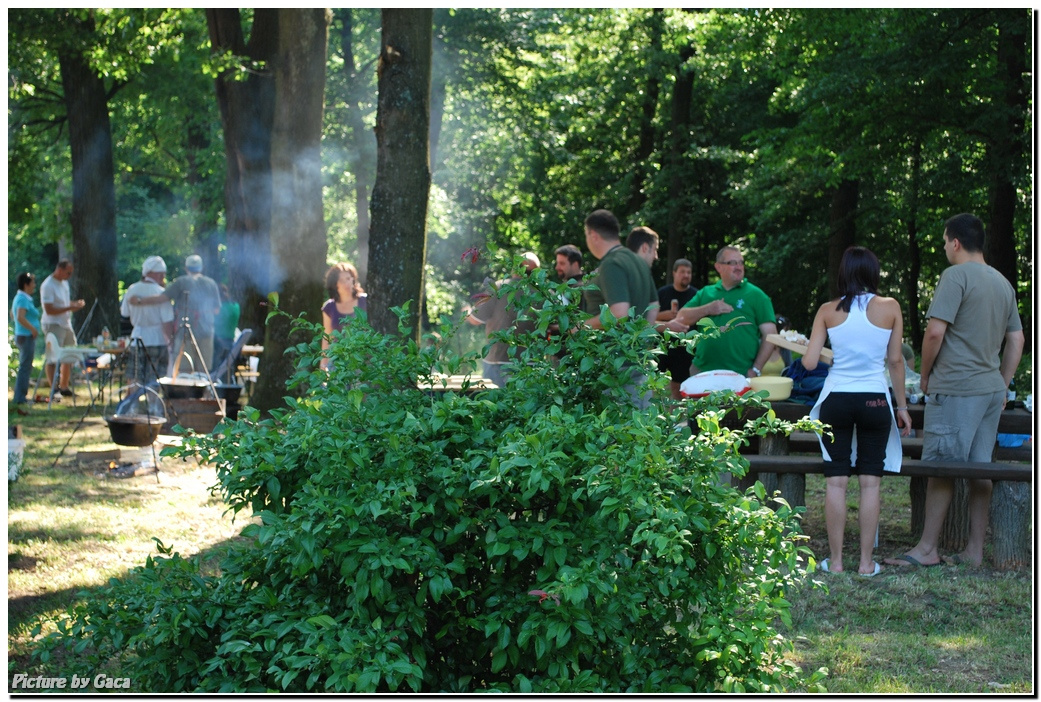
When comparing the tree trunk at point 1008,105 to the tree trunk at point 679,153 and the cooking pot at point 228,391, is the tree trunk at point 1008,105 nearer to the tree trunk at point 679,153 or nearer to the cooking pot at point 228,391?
the cooking pot at point 228,391

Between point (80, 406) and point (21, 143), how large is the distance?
1093 cm

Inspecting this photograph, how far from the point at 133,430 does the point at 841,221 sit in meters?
15.4

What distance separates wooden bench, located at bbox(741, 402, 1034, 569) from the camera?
5930 millimetres

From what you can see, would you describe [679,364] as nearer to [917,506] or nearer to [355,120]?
[917,506]

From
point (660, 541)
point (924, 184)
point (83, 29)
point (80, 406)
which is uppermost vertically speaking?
point (83, 29)

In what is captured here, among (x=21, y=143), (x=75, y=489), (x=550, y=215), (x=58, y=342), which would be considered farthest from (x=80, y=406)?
(x=550, y=215)

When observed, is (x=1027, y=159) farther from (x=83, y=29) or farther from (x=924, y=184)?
(x=83, y=29)

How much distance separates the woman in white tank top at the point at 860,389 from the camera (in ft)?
18.7

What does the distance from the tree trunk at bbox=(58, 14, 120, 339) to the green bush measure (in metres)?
18.3

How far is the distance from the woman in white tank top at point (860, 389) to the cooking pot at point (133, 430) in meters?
5.37

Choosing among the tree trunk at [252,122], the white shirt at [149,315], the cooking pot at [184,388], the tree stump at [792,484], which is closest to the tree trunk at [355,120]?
the tree trunk at [252,122]

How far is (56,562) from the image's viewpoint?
239 inches

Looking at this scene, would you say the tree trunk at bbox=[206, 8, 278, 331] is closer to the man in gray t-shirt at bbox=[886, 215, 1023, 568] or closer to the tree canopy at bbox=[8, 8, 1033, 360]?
the tree canopy at bbox=[8, 8, 1033, 360]

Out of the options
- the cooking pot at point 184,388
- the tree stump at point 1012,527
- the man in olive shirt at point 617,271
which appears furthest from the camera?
the cooking pot at point 184,388
